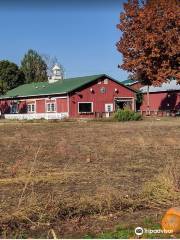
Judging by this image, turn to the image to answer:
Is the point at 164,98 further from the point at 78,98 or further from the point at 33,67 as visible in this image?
the point at 33,67

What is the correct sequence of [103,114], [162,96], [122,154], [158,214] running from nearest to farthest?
[158,214]
[122,154]
[103,114]
[162,96]

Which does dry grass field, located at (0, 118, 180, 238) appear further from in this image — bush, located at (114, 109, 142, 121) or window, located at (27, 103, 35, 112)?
window, located at (27, 103, 35, 112)

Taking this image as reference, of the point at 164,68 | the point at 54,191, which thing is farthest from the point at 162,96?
the point at 54,191

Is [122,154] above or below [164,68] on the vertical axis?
below

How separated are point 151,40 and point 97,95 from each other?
1250 centimetres

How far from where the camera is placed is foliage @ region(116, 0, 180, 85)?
175ft

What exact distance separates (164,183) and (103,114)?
51734 millimetres

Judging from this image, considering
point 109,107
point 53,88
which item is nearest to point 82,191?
point 109,107

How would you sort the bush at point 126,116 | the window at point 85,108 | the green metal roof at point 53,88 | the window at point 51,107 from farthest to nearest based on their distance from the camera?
the window at point 51,107
the green metal roof at point 53,88
the window at point 85,108
the bush at point 126,116

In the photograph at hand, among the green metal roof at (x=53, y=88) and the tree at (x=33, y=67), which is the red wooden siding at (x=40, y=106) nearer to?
the green metal roof at (x=53, y=88)

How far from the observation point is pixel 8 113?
252ft

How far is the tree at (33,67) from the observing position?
114 m

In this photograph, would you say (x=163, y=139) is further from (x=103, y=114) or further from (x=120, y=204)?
(x=103, y=114)

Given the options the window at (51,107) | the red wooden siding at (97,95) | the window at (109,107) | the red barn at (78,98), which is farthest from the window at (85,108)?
the window at (51,107)
